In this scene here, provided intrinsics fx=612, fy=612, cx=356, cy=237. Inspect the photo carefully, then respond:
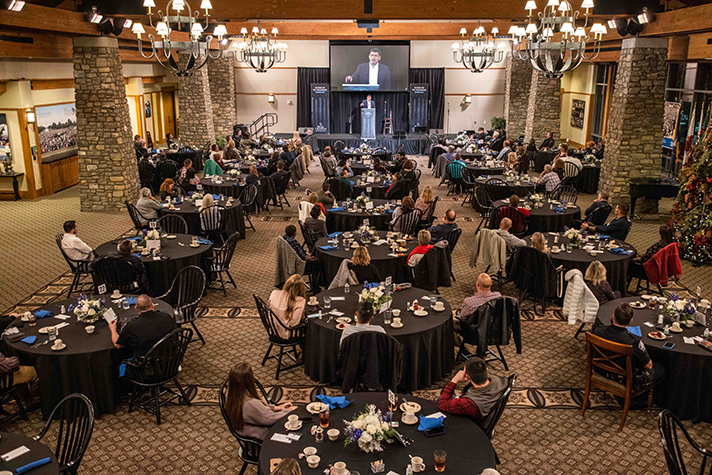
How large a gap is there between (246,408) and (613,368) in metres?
3.20

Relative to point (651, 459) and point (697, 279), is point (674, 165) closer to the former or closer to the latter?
point (697, 279)

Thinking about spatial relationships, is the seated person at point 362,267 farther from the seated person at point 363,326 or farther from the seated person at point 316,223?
the seated person at point 316,223

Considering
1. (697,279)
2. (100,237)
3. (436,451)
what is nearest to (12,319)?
(436,451)

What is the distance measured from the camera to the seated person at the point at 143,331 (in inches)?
210

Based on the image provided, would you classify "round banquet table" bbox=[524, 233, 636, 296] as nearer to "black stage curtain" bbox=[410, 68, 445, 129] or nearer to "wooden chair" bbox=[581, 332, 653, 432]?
"wooden chair" bbox=[581, 332, 653, 432]

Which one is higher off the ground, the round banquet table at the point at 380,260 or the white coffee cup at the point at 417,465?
the round banquet table at the point at 380,260

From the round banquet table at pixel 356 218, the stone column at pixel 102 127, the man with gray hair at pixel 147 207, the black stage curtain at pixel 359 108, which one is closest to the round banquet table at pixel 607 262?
the round banquet table at pixel 356 218

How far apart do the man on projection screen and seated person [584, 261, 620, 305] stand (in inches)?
762

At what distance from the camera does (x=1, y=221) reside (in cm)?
1284

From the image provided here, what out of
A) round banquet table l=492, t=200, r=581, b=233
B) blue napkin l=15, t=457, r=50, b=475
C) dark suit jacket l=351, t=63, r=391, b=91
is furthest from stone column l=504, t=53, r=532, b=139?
blue napkin l=15, t=457, r=50, b=475

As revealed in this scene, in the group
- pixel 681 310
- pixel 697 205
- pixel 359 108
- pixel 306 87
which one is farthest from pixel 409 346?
pixel 306 87

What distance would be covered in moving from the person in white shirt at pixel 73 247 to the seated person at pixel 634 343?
643 centimetres

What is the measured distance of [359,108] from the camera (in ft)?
83.6

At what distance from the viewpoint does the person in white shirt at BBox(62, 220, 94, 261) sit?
8.09 meters
